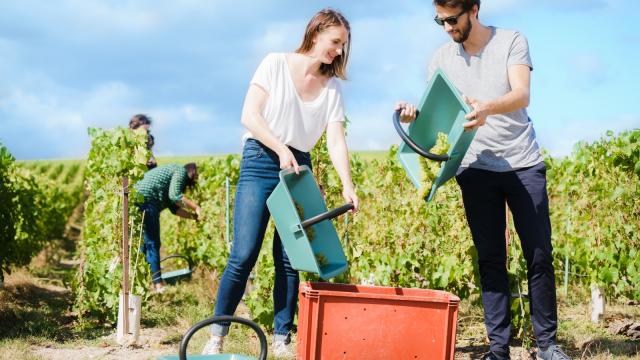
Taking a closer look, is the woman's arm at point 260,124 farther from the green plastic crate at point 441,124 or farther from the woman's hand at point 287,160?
the green plastic crate at point 441,124

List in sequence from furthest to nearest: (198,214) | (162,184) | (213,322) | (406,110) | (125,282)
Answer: (198,214)
(162,184)
(125,282)
(406,110)
(213,322)

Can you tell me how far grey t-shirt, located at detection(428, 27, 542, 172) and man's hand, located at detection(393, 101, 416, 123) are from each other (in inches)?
12.1

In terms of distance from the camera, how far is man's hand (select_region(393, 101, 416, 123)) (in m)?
3.00

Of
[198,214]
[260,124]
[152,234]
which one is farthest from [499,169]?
[198,214]

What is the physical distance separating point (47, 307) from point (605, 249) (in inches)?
169

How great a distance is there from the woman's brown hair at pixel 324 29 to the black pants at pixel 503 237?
29.5 inches

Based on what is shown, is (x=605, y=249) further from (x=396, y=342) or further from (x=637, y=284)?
(x=396, y=342)

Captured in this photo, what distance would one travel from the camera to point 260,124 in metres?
3.06

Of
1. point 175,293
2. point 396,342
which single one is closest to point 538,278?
point 396,342

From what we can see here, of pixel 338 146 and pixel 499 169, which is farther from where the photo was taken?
pixel 338 146

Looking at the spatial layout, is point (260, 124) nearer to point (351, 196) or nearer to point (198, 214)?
point (351, 196)

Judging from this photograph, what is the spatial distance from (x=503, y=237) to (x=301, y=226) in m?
1.02

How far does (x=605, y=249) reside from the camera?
17.1 ft

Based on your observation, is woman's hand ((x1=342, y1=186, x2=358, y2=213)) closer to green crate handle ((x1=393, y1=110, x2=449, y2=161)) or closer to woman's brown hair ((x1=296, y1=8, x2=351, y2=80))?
green crate handle ((x1=393, y1=110, x2=449, y2=161))
